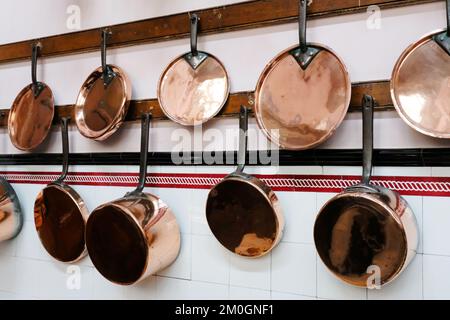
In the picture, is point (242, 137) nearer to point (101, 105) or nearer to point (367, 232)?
point (367, 232)

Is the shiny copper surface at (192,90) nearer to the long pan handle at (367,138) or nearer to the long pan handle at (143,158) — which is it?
the long pan handle at (143,158)

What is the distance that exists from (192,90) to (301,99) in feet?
1.45

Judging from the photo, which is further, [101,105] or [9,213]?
[9,213]

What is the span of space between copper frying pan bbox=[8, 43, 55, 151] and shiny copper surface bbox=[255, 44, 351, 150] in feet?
3.46

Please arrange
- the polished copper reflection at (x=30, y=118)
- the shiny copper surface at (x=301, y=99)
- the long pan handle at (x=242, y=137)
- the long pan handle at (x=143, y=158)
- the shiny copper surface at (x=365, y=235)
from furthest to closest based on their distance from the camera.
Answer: the polished copper reflection at (x=30, y=118) < the long pan handle at (x=143, y=158) < the long pan handle at (x=242, y=137) < the shiny copper surface at (x=301, y=99) < the shiny copper surface at (x=365, y=235)

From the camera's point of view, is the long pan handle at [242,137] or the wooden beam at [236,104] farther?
the long pan handle at [242,137]

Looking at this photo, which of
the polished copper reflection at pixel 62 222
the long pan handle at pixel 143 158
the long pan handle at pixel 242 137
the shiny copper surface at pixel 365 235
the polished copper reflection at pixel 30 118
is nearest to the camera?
the shiny copper surface at pixel 365 235

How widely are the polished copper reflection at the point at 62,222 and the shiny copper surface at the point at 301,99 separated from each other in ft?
3.02

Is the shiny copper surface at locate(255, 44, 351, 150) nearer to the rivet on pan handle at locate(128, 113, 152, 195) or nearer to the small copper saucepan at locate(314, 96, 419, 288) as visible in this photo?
the small copper saucepan at locate(314, 96, 419, 288)

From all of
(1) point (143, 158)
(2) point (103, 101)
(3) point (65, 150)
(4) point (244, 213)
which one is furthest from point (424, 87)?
(3) point (65, 150)

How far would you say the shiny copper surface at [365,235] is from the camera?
1.22 m

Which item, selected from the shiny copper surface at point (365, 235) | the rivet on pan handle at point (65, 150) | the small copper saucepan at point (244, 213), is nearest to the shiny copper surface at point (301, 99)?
the small copper saucepan at point (244, 213)

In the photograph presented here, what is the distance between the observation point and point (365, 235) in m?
1.28
